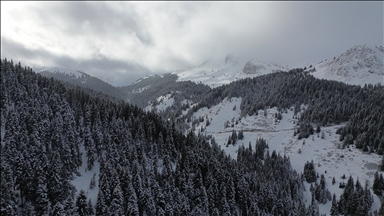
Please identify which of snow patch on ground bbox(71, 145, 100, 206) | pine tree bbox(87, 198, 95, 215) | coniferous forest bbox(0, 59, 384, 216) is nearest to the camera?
coniferous forest bbox(0, 59, 384, 216)

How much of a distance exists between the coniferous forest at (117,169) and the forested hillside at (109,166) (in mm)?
266

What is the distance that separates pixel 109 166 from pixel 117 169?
11.2ft

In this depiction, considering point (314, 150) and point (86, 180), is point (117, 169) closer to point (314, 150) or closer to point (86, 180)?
point (86, 180)

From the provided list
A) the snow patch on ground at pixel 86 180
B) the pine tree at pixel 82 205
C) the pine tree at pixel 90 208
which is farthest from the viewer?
the snow patch on ground at pixel 86 180

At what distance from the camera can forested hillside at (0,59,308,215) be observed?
65.1 m

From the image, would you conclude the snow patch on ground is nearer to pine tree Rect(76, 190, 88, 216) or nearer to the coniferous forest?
the coniferous forest

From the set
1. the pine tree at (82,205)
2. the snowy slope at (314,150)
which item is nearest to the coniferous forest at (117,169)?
the pine tree at (82,205)

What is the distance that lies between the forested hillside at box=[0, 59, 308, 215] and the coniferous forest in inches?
10.5

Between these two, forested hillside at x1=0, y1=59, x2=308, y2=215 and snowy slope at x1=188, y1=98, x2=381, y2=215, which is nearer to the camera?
forested hillside at x1=0, y1=59, x2=308, y2=215

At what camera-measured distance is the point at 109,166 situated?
7756 cm

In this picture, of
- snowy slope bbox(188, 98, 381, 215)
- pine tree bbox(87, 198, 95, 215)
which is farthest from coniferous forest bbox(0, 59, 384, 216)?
snowy slope bbox(188, 98, 381, 215)

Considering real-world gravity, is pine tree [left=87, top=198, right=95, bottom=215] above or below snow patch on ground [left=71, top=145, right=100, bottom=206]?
below

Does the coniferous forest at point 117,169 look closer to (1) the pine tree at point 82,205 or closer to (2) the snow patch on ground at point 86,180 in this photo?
(1) the pine tree at point 82,205

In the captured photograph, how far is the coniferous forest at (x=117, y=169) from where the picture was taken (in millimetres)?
65438
